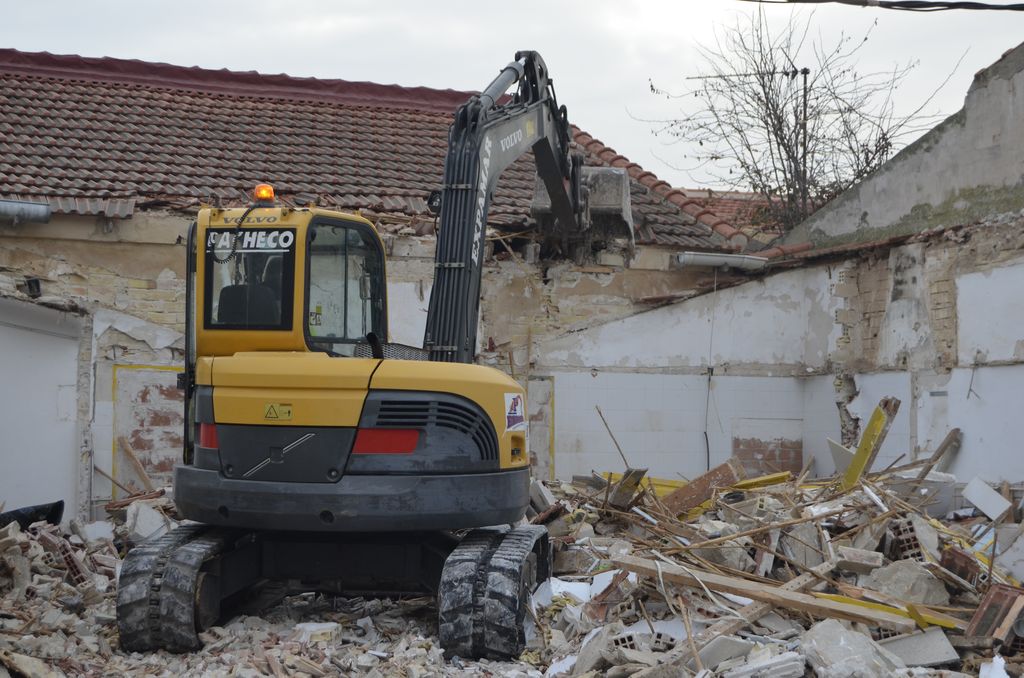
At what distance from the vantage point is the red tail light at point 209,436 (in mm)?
6312

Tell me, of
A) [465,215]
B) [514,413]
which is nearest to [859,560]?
[514,413]

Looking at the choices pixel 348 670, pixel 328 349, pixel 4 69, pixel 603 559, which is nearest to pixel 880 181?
pixel 603 559

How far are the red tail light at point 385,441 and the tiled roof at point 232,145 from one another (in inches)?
261

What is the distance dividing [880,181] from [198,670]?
978 cm

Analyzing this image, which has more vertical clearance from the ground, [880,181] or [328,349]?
[880,181]

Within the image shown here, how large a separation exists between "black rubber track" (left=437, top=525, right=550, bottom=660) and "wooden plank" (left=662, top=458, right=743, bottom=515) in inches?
129

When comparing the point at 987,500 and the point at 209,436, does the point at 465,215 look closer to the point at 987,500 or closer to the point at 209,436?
the point at 209,436

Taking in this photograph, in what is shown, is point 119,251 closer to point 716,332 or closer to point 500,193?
point 500,193

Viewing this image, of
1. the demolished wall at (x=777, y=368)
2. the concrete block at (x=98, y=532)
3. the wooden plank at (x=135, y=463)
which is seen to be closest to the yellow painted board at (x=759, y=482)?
the demolished wall at (x=777, y=368)

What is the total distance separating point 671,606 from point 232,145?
9569 mm

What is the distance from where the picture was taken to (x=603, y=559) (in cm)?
782

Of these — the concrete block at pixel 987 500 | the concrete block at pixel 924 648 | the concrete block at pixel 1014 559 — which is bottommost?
the concrete block at pixel 924 648

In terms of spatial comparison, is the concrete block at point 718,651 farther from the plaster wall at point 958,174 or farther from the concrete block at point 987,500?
the plaster wall at point 958,174

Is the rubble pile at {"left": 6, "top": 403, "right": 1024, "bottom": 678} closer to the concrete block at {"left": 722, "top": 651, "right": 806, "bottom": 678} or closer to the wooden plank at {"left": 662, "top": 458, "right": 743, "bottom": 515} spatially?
the concrete block at {"left": 722, "top": 651, "right": 806, "bottom": 678}
